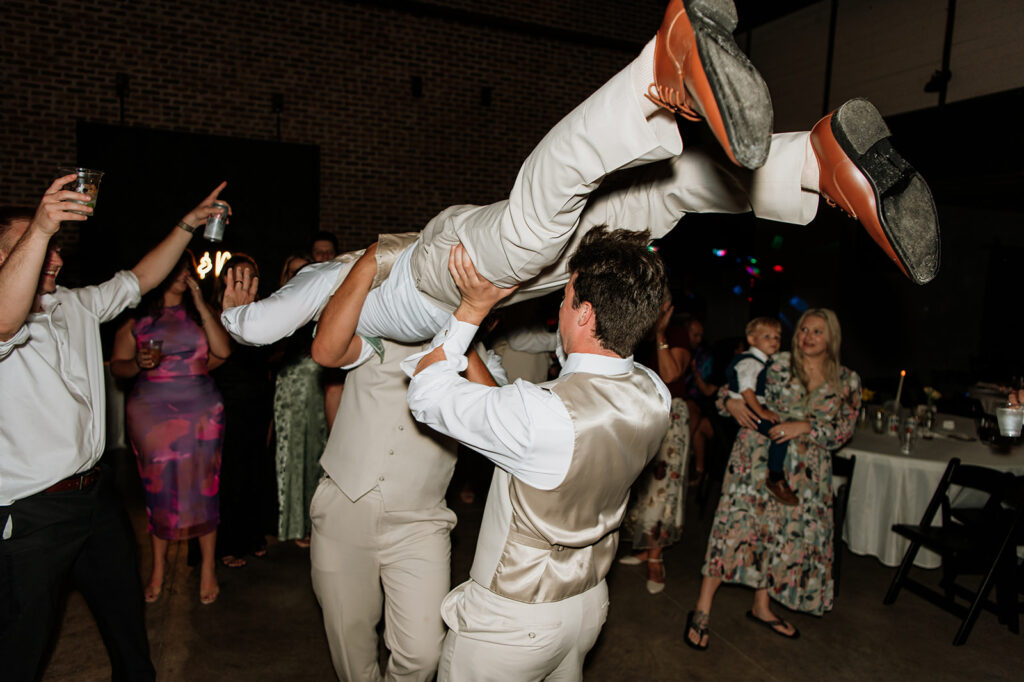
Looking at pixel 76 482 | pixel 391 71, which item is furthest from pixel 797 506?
pixel 391 71

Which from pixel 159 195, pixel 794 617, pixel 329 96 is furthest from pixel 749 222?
pixel 159 195

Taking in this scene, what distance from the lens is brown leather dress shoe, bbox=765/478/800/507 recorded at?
11.5 ft

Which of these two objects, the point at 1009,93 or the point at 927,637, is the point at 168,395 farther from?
the point at 1009,93

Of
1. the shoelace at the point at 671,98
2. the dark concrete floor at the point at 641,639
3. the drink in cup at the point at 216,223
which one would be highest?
the shoelace at the point at 671,98

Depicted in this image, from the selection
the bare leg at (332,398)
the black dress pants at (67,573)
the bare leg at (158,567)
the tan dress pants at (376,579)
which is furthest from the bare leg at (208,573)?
the tan dress pants at (376,579)

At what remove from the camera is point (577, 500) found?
5.56ft

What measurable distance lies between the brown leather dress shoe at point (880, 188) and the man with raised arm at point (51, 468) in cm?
198

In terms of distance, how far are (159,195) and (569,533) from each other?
6.66 metres

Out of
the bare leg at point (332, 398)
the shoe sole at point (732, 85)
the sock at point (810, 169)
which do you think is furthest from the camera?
the bare leg at point (332, 398)

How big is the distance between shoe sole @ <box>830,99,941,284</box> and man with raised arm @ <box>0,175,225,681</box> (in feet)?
6.55

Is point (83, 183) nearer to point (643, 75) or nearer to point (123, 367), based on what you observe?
point (643, 75)

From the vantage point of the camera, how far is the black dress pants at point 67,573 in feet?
6.70

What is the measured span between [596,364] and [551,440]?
0.24 m

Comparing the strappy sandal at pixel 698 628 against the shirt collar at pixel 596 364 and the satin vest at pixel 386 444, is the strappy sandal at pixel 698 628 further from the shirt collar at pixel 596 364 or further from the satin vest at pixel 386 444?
the shirt collar at pixel 596 364
